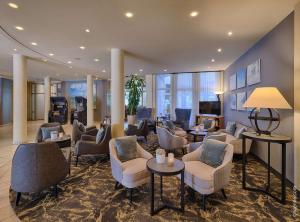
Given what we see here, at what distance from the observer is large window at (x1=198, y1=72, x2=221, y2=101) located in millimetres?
8961

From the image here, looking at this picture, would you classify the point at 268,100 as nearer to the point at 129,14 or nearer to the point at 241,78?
the point at 129,14

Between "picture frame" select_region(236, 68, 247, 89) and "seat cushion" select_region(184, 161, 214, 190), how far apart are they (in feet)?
12.9

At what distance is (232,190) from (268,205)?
0.56m

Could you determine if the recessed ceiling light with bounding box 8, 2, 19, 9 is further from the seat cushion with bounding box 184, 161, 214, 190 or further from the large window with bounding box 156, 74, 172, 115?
the large window with bounding box 156, 74, 172, 115

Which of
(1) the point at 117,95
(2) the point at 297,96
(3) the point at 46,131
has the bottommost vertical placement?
(3) the point at 46,131

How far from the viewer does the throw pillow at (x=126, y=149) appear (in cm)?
320

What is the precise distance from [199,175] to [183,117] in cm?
640

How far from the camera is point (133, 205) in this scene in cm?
261

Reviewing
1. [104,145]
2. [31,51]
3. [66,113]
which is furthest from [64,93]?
[104,145]

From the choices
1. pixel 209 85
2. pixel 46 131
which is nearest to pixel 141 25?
pixel 46 131

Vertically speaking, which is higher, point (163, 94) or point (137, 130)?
point (163, 94)

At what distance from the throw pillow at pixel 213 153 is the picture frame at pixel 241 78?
138 inches

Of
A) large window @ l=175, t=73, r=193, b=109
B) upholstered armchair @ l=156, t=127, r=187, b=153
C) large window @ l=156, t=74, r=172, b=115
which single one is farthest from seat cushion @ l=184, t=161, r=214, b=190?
large window @ l=156, t=74, r=172, b=115

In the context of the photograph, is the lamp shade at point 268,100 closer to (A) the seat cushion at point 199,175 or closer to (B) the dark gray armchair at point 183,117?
(A) the seat cushion at point 199,175
